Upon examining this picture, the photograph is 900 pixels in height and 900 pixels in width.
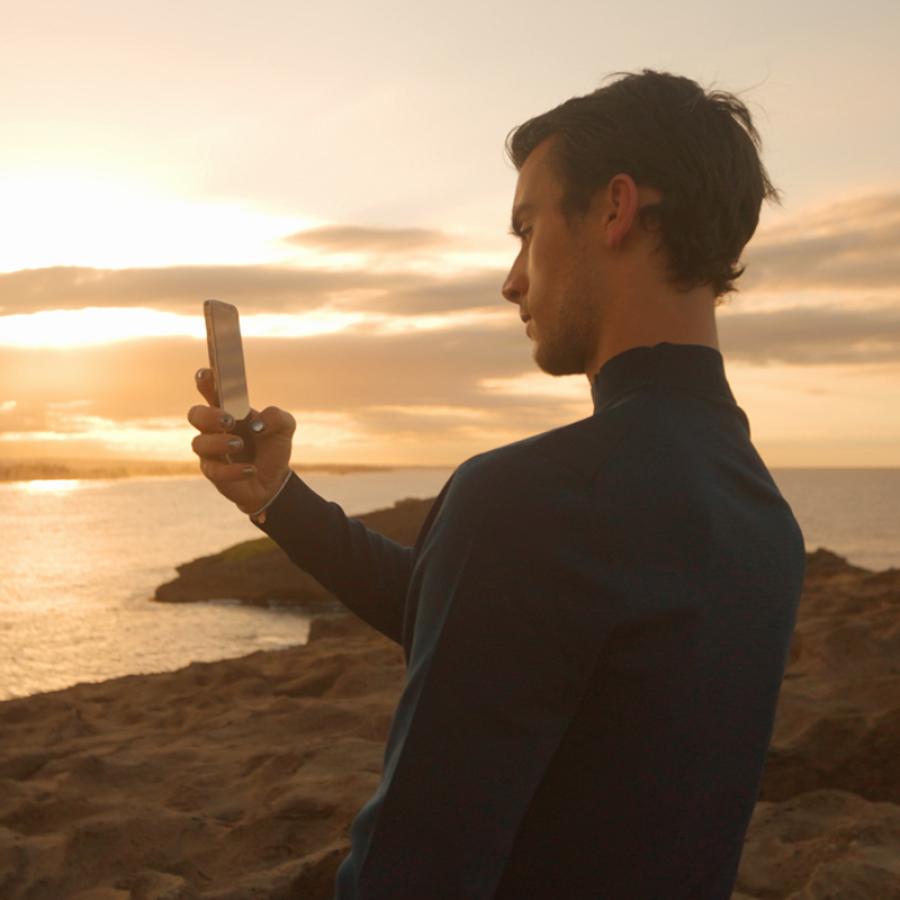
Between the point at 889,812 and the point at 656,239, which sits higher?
the point at 656,239

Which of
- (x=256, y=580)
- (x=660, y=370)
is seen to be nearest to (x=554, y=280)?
(x=660, y=370)

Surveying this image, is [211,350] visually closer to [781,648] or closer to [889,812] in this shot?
[781,648]

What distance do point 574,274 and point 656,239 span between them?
0.16m

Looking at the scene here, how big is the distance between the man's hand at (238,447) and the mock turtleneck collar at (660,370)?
0.89 m

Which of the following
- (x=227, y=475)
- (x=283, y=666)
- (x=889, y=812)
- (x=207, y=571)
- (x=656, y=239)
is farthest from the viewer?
(x=207, y=571)

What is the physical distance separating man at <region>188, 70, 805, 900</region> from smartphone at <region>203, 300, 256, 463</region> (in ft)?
2.55

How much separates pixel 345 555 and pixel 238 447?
340 mm

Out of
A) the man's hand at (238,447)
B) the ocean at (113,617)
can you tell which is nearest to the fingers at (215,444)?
the man's hand at (238,447)

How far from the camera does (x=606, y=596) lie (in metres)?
1.38

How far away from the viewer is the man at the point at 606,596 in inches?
54.1

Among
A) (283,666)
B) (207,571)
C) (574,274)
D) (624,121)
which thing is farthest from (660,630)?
(207,571)

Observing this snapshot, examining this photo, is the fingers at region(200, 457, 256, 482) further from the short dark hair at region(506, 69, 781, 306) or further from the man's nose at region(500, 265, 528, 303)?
the short dark hair at region(506, 69, 781, 306)

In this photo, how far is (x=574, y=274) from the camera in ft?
5.91

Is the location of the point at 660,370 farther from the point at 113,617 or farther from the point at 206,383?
the point at 113,617
